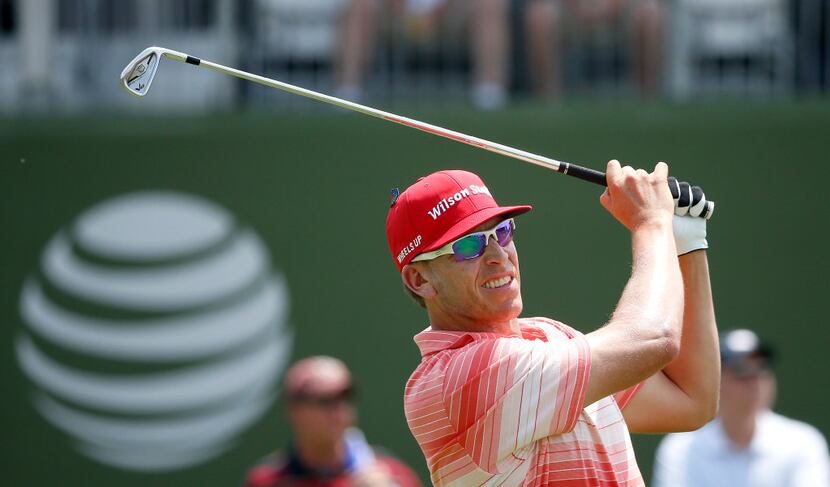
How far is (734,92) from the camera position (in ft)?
27.5

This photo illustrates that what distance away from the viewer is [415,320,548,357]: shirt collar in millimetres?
3205

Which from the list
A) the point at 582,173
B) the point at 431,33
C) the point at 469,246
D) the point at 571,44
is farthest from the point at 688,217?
the point at 431,33

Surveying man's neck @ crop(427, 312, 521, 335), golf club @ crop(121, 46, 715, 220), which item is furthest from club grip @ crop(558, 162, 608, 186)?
man's neck @ crop(427, 312, 521, 335)

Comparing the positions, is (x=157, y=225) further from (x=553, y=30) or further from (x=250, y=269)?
(x=553, y=30)

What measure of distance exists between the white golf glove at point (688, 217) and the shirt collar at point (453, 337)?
430 millimetres

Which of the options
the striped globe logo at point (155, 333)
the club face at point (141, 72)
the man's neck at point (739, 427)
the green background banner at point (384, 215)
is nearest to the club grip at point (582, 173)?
the club face at point (141, 72)

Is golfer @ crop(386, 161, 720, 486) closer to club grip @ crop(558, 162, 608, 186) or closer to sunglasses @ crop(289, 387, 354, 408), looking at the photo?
club grip @ crop(558, 162, 608, 186)

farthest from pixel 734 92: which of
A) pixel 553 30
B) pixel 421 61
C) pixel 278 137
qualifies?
pixel 278 137

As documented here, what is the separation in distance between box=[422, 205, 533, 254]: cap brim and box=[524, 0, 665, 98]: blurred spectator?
17.0ft

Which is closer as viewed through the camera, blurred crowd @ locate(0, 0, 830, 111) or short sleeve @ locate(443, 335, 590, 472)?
short sleeve @ locate(443, 335, 590, 472)

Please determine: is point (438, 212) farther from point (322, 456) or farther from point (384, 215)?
point (384, 215)

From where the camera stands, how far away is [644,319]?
9.68ft

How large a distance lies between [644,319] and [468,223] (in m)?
0.52

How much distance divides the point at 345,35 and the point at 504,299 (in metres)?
5.50
